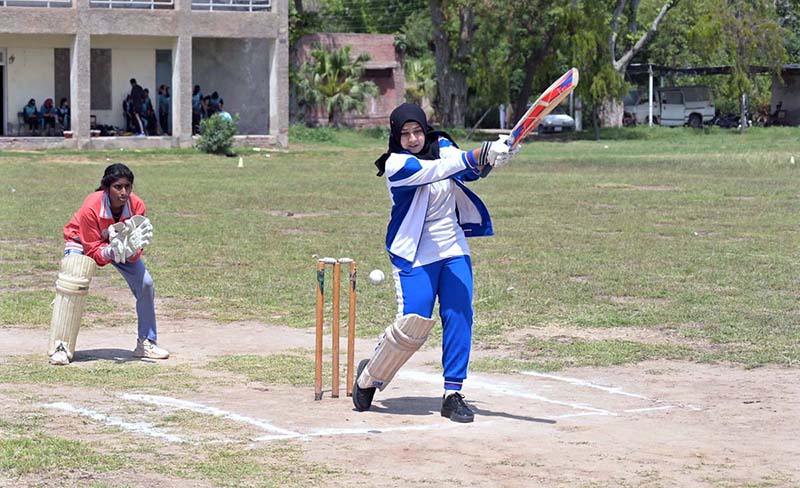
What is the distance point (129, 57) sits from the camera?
47.5 metres

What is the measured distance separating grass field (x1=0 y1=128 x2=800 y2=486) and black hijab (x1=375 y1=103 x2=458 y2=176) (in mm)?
2157

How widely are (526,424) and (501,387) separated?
4.72 feet

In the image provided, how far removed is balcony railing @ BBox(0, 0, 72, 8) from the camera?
144 feet

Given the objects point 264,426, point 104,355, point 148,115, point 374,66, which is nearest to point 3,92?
point 148,115

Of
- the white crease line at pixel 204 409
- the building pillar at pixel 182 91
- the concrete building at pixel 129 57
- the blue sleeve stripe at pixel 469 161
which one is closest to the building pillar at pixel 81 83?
the concrete building at pixel 129 57

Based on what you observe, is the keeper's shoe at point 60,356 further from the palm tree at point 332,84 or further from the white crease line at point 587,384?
the palm tree at point 332,84

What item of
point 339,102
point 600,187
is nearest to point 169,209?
point 600,187

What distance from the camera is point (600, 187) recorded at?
30.2 m

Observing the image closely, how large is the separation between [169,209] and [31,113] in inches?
935

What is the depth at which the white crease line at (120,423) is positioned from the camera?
7691 mm

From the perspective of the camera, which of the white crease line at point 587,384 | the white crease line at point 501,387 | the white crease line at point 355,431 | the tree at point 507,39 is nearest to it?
the white crease line at point 355,431

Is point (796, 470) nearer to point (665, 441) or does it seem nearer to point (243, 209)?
point (665, 441)

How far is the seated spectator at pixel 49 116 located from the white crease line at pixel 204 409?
38.7 metres

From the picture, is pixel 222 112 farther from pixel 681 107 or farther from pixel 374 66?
pixel 681 107
